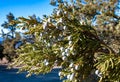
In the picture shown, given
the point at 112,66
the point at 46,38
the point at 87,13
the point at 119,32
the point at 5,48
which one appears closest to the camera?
the point at 112,66

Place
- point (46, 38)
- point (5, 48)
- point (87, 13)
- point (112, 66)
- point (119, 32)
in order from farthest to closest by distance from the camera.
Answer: point (5, 48), point (87, 13), point (119, 32), point (46, 38), point (112, 66)

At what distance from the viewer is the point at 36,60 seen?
4.68 meters

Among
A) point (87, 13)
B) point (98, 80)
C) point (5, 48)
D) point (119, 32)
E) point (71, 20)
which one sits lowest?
point (98, 80)

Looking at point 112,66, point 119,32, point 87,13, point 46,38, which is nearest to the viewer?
point 112,66

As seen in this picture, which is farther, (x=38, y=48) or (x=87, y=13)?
(x=87, y=13)

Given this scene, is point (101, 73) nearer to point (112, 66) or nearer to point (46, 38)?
point (112, 66)

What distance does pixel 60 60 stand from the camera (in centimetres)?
467

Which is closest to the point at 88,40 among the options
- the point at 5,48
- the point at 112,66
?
the point at 112,66

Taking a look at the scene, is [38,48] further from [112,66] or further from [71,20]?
[112,66]

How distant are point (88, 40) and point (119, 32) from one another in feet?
76.0

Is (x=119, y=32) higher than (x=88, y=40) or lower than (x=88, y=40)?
higher

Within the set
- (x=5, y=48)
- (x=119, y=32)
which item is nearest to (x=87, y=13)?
(x=119, y=32)

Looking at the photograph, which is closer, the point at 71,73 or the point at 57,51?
the point at 71,73

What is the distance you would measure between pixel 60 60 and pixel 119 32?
910 inches
